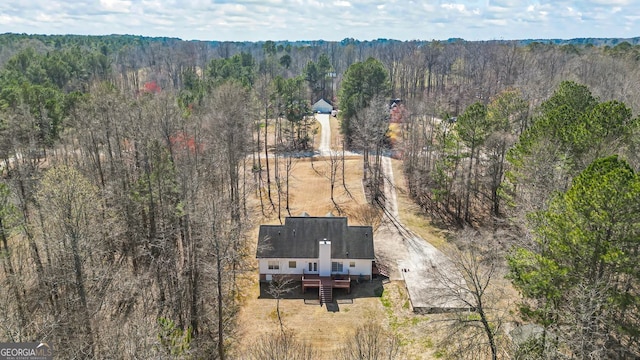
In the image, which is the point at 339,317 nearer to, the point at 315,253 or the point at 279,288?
the point at 279,288

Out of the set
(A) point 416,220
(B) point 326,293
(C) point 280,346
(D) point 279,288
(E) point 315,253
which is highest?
(E) point 315,253

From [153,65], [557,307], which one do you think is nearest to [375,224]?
[557,307]

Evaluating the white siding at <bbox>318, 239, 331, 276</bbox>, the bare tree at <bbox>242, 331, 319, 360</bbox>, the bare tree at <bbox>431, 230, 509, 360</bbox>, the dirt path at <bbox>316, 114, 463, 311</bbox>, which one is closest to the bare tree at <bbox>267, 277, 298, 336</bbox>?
the bare tree at <bbox>242, 331, 319, 360</bbox>

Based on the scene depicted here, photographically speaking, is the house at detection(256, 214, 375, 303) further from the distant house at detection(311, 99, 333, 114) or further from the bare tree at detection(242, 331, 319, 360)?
the distant house at detection(311, 99, 333, 114)

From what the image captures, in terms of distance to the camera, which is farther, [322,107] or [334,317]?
[322,107]

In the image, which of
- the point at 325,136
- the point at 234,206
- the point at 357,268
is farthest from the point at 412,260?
the point at 325,136
